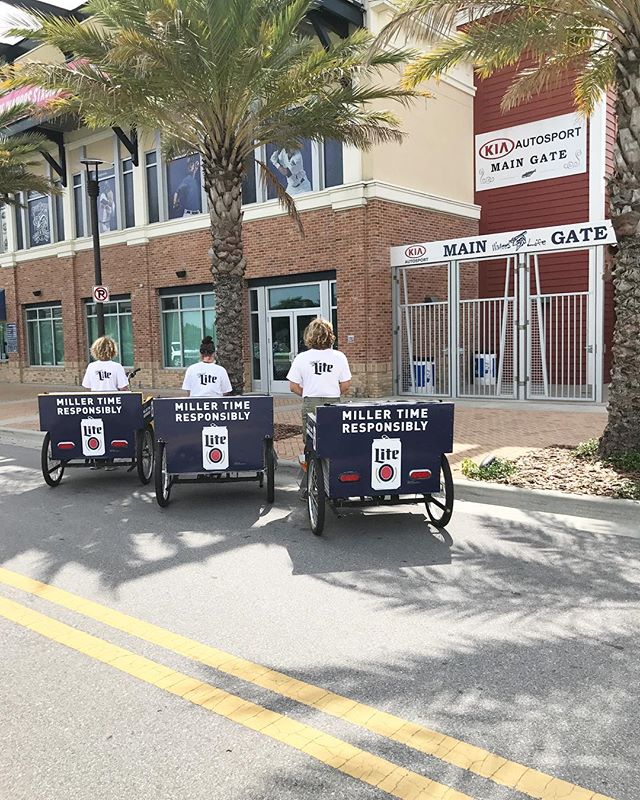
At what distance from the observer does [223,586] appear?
16.1ft

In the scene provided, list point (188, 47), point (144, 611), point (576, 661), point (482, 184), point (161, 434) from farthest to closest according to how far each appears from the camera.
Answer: point (482, 184) → point (188, 47) → point (161, 434) → point (144, 611) → point (576, 661)

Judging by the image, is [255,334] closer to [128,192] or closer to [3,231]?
[128,192]

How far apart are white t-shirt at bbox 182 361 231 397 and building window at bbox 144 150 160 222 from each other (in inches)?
592

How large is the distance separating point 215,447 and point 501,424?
6.48m

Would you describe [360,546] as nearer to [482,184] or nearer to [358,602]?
[358,602]

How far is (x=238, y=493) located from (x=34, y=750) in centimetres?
509

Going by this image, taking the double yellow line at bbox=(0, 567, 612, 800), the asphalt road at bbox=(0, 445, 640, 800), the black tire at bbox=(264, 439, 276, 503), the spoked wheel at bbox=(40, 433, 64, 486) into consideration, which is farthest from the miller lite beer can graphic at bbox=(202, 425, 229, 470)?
the double yellow line at bbox=(0, 567, 612, 800)

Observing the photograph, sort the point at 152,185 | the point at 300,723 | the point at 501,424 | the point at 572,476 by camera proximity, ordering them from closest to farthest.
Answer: the point at 300,723
the point at 572,476
the point at 501,424
the point at 152,185

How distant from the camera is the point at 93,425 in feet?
26.7

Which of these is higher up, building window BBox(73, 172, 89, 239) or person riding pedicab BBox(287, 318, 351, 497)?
building window BBox(73, 172, 89, 239)

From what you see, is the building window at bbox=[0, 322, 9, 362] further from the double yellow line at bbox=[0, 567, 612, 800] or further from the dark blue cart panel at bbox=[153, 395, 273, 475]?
the double yellow line at bbox=[0, 567, 612, 800]

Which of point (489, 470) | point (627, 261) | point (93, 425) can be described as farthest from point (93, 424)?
point (627, 261)

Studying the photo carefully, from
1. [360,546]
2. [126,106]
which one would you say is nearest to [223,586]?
[360,546]

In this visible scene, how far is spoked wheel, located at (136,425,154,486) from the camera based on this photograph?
827 centimetres
